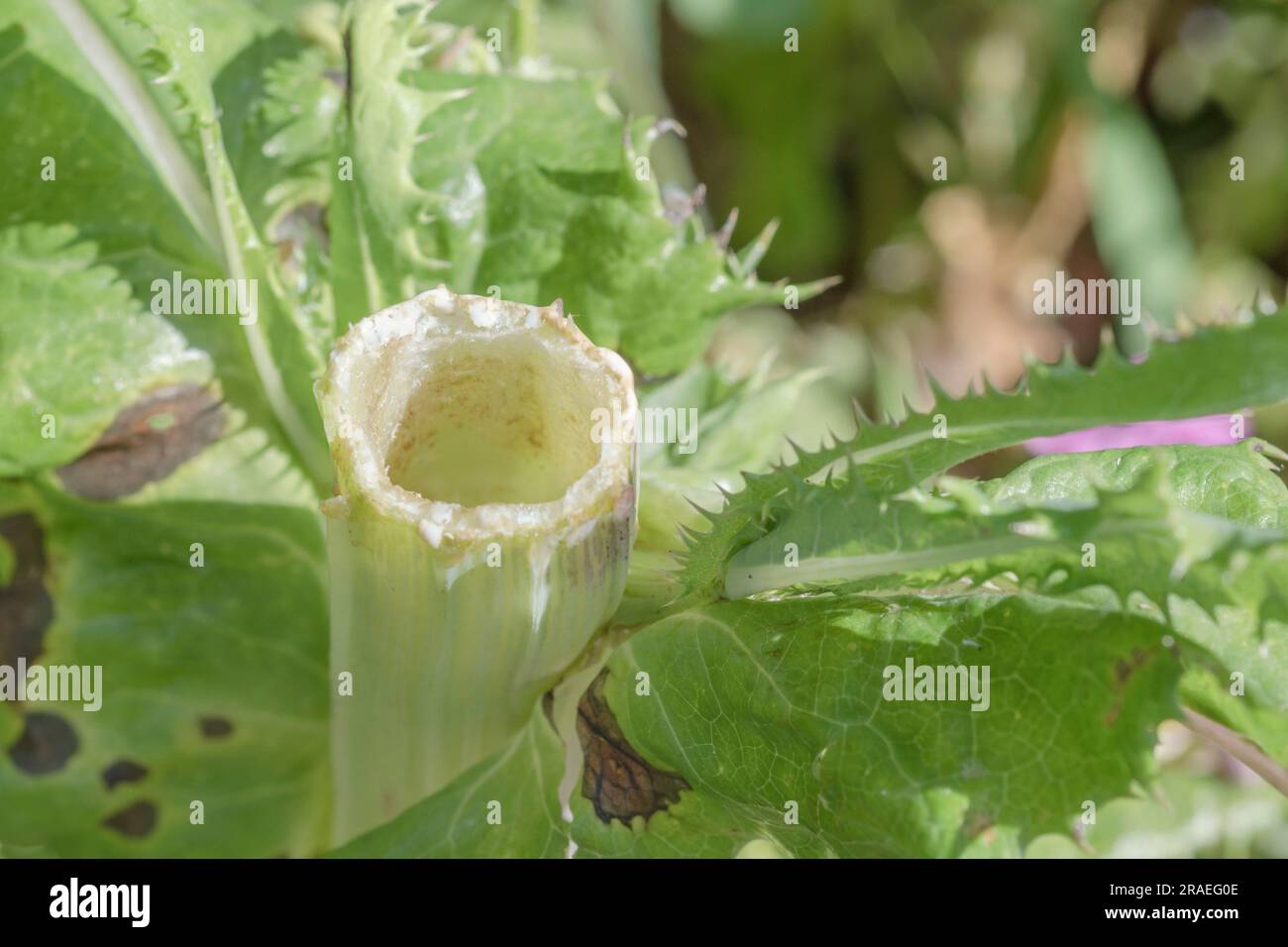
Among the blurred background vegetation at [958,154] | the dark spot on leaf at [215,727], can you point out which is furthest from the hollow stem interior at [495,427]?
the blurred background vegetation at [958,154]

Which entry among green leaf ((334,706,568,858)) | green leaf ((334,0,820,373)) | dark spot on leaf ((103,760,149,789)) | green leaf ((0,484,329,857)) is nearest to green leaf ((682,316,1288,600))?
green leaf ((334,706,568,858))

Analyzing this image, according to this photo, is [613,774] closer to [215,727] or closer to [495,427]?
[495,427]

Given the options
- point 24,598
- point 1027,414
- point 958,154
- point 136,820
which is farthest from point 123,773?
point 958,154

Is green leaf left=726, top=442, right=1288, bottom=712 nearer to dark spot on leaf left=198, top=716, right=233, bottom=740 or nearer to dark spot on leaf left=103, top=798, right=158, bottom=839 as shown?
dark spot on leaf left=198, top=716, right=233, bottom=740

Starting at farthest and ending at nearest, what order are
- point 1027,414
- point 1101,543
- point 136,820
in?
point 136,820, point 1027,414, point 1101,543

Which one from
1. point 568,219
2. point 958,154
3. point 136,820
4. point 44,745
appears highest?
point 958,154

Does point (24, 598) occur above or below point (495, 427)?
below

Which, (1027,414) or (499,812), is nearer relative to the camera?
(1027,414)
